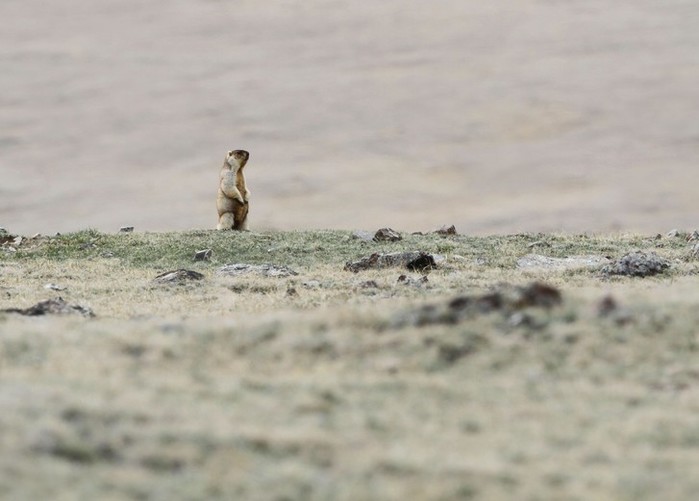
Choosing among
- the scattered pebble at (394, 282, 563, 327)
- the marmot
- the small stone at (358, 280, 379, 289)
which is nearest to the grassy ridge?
the marmot

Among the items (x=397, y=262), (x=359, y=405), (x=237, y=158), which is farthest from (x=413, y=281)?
(x=359, y=405)

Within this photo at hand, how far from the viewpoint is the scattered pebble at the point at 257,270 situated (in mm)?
26483

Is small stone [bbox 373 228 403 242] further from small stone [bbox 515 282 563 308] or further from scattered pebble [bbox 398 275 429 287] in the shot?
small stone [bbox 515 282 563 308]

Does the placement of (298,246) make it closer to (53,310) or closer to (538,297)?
(53,310)

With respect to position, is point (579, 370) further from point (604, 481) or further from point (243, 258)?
point (243, 258)

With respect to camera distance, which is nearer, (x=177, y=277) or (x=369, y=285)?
(x=369, y=285)

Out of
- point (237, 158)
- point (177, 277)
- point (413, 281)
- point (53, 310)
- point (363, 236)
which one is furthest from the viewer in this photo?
point (237, 158)

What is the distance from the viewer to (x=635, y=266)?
24625mm

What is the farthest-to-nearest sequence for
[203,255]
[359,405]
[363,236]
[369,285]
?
[363,236], [203,255], [369,285], [359,405]

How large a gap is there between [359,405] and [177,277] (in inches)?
598

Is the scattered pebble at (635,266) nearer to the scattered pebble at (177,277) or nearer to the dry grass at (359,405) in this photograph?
the dry grass at (359,405)

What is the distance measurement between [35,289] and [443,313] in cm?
1433

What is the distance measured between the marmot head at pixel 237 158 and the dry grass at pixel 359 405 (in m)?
18.1

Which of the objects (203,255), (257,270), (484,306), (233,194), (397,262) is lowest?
(484,306)
